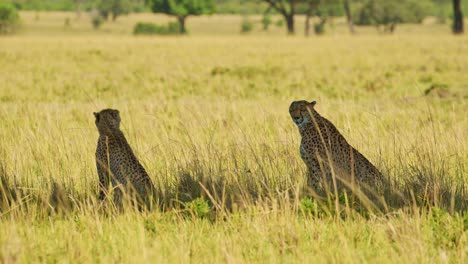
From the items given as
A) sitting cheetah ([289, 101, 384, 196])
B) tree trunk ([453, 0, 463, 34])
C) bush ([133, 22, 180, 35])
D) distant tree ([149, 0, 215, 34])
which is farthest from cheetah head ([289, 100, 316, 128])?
distant tree ([149, 0, 215, 34])

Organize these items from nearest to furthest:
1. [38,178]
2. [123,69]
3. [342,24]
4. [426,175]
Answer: [426,175]
[38,178]
[123,69]
[342,24]

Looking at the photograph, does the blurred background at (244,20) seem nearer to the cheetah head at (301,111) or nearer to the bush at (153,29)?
the bush at (153,29)

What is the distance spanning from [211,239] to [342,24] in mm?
119480

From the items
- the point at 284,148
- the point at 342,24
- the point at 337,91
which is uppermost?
the point at 284,148

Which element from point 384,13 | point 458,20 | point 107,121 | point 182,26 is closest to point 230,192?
point 107,121

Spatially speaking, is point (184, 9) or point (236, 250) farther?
point (184, 9)

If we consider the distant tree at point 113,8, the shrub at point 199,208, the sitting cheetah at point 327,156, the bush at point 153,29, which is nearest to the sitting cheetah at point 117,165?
the shrub at point 199,208

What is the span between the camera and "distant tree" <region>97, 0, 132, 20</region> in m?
126

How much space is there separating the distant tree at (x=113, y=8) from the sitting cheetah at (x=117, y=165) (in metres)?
122

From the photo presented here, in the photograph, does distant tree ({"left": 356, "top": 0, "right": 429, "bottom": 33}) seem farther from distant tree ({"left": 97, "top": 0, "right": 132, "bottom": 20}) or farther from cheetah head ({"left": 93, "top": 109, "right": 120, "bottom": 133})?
cheetah head ({"left": 93, "top": 109, "right": 120, "bottom": 133})

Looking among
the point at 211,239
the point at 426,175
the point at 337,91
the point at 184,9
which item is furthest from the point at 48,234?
the point at 184,9

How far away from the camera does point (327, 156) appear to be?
6250 mm

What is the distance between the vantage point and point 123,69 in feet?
81.5

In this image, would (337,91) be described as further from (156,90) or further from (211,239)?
(211,239)
